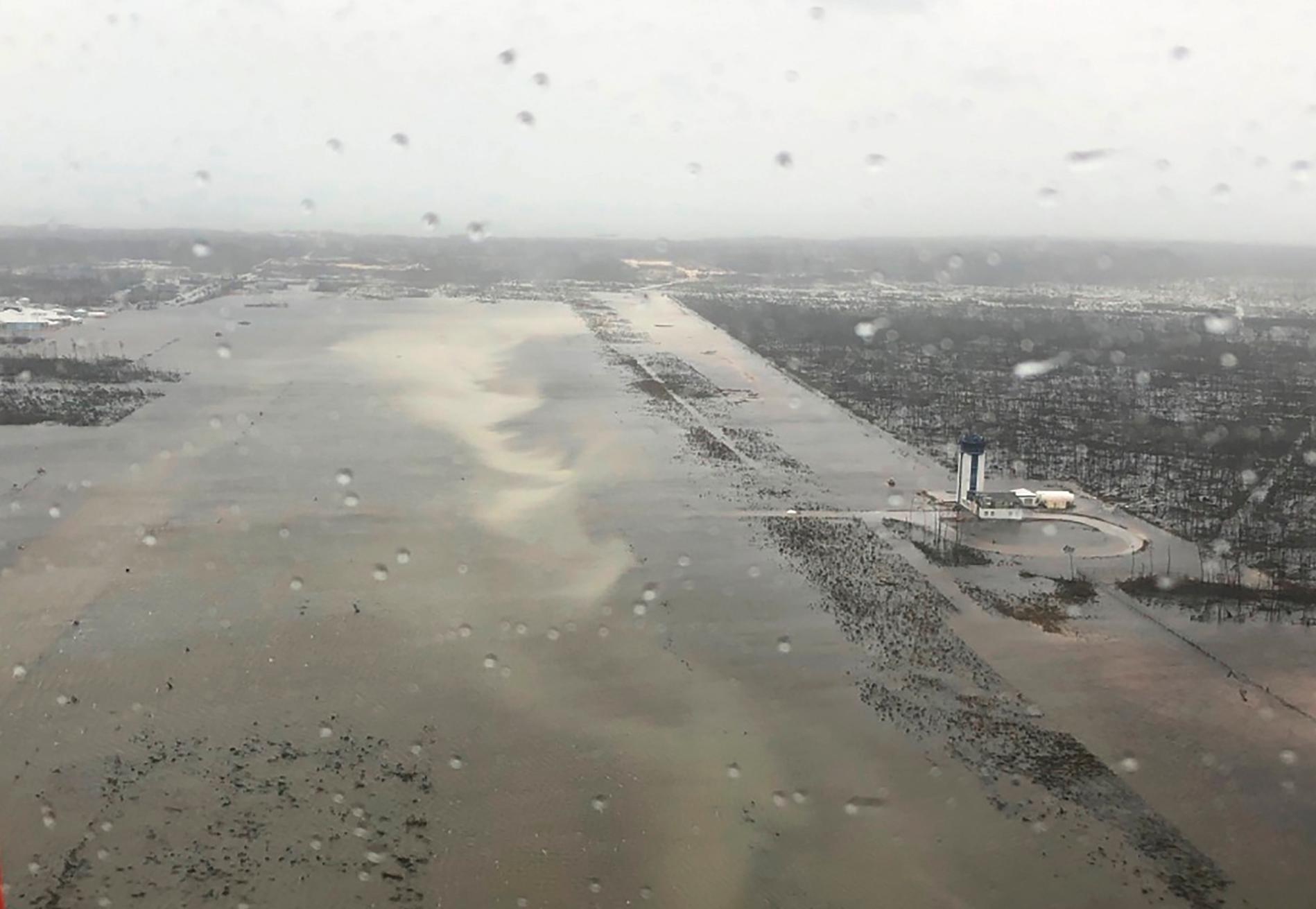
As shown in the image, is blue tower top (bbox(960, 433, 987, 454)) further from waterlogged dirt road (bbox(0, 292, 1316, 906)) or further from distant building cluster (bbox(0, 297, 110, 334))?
distant building cluster (bbox(0, 297, 110, 334))

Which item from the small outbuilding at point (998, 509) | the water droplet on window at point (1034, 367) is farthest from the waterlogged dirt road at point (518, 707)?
the water droplet on window at point (1034, 367)

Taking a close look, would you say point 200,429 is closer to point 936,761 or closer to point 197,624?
point 197,624

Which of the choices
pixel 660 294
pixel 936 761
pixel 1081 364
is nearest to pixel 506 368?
pixel 1081 364

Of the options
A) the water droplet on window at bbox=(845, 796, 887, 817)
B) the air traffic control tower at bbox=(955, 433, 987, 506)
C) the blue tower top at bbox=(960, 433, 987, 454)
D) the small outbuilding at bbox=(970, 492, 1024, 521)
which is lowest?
the water droplet on window at bbox=(845, 796, 887, 817)

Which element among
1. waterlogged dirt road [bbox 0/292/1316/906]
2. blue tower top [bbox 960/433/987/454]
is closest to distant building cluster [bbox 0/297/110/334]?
waterlogged dirt road [bbox 0/292/1316/906]

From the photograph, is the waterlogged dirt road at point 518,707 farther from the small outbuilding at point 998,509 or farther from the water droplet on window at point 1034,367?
the water droplet on window at point 1034,367
